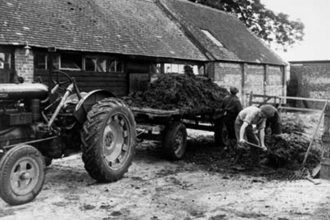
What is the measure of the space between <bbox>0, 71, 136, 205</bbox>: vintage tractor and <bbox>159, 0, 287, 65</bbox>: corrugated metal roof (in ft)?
48.9

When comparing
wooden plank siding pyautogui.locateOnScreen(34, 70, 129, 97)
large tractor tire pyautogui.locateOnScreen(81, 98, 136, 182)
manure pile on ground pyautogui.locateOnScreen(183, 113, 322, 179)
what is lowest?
manure pile on ground pyautogui.locateOnScreen(183, 113, 322, 179)

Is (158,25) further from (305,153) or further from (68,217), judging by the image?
(68,217)

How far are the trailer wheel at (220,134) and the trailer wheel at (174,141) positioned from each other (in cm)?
188

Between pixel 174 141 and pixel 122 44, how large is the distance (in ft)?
24.8

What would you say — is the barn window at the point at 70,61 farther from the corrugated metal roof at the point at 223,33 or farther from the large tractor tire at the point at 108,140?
the corrugated metal roof at the point at 223,33

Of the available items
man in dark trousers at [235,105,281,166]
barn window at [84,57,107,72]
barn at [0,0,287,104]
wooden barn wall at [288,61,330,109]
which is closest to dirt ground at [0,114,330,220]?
man in dark trousers at [235,105,281,166]

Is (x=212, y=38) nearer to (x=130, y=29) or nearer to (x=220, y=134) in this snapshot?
(x=130, y=29)

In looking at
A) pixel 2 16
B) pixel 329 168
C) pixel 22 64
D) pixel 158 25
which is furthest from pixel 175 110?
pixel 158 25

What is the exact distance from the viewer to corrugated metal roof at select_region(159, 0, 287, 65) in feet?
76.9

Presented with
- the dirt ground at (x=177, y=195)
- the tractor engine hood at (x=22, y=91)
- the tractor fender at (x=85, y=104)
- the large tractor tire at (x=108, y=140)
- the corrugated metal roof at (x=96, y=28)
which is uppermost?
the corrugated metal roof at (x=96, y=28)

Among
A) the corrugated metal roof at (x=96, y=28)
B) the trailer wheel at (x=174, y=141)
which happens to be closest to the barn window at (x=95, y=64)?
the corrugated metal roof at (x=96, y=28)

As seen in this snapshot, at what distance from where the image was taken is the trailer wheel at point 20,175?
18.9 ft

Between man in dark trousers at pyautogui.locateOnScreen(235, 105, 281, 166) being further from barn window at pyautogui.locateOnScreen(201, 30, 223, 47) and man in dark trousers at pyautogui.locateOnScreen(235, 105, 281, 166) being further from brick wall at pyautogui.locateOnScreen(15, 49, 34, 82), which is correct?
barn window at pyautogui.locateOnScreen(201, 30, 223, 47)

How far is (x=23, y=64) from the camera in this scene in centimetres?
1274
